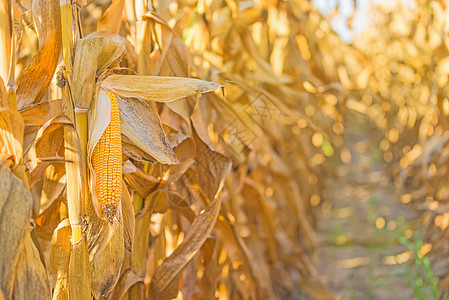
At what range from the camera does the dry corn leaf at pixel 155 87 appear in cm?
76

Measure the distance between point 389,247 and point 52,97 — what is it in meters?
1.88

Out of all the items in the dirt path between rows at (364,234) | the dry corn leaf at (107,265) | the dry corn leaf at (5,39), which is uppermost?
the dry corn leaf at (5,39)

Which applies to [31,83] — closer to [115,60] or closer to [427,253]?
[115,60]

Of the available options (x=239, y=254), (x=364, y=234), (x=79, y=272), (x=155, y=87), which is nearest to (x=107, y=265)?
(x=79, y=272)

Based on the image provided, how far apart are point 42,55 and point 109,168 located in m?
0.20

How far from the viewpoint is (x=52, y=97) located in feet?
2.78

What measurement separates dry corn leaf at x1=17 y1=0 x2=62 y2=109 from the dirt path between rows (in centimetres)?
121

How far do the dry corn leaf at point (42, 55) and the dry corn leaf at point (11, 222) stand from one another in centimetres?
18

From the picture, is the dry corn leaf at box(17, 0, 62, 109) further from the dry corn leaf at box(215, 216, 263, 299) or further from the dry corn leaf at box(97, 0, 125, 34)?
the dry corn leaf at box(215, 216, 263, 299)

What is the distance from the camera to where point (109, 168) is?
0.70 m

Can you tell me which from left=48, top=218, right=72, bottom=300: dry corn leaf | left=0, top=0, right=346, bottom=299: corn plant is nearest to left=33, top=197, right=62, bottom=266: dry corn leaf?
left=0, top=0, right=346, bottom=299: corn plant

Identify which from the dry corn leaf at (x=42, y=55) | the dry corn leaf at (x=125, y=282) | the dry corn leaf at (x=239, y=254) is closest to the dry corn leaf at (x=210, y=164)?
the dry corn leaf at (x=239, y=254)

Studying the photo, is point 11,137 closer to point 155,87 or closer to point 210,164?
point 155,87

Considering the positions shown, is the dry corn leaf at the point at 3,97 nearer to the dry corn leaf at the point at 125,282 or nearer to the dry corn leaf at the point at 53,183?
the dry corn leaf at the point at 53,183
